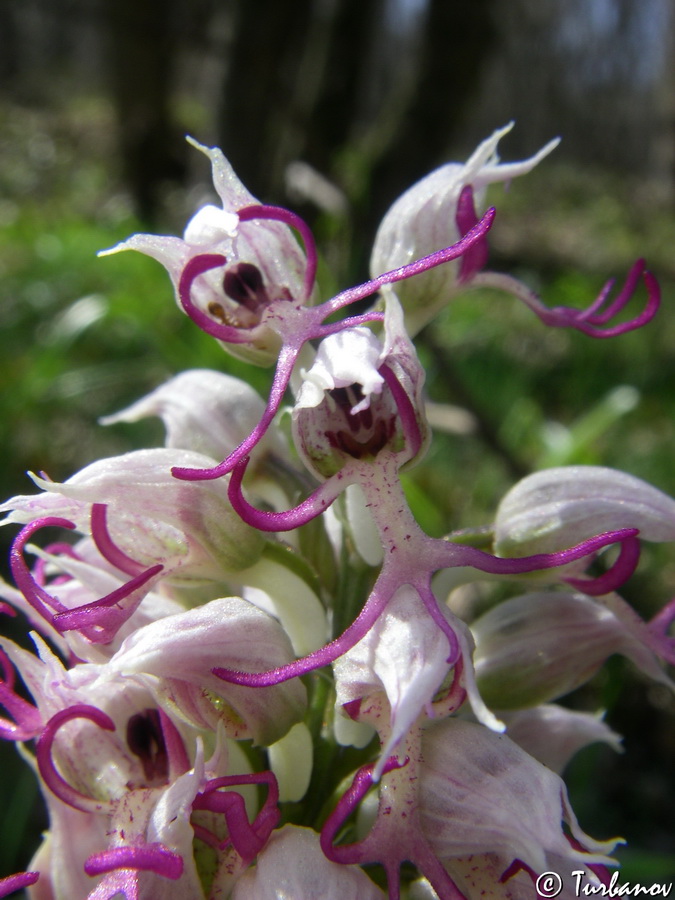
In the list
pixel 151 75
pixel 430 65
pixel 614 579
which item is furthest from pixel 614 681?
pixel 151 75

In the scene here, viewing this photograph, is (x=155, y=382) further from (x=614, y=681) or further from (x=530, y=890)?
(x=530, y=890)

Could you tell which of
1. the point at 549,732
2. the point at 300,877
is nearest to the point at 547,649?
the point at 549,732

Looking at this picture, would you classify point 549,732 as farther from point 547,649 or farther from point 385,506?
point 385,506

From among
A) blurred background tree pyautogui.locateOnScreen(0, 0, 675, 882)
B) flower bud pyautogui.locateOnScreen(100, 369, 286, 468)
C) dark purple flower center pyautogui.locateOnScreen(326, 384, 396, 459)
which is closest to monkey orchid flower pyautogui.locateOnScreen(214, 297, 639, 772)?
dark purple flower center pyautogui.locateOnScreen(326, 384, 396, 459)

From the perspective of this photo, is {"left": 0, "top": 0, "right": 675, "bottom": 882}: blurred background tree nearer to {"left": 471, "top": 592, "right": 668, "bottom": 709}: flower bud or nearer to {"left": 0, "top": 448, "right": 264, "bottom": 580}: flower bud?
{"left": 471, "top": 592, "right": 668, "bottom": 709}: flower bud

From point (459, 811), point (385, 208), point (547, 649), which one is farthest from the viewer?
point (385, 208)

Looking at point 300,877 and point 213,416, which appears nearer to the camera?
point 300,877

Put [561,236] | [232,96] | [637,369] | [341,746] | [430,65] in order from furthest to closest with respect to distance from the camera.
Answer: [561,236], [232,96], [637,369], [430,65], [341,746]
